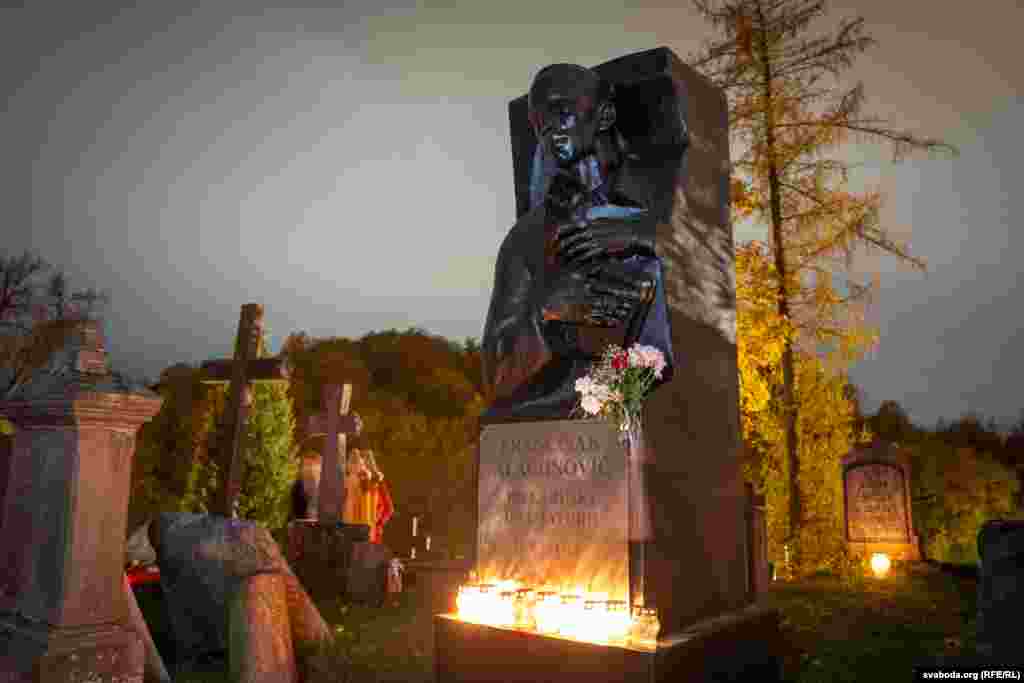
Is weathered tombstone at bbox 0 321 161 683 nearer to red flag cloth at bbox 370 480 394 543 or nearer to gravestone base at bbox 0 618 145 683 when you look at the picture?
gravestone base at bbox 0 618 145 683

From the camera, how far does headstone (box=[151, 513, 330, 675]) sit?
20.5 ft

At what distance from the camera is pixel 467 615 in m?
4.15

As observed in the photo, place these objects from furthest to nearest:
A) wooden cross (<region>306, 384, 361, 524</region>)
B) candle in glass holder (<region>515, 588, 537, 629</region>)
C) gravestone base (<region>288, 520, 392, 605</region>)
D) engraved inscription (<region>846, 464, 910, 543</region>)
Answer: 1. wooden cross (<region>306, 384, 361, 524</region>)
2. engraved inscription (<region>846, 464, 910, 543</region>)
3. gravestone base (<region>288, 520, 392, 605</region>)
4. candle in glass holder (<region>515, 588, 537, 629</region>)

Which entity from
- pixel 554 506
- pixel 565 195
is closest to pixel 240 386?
pixel 565 195

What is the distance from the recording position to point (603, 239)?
417cm

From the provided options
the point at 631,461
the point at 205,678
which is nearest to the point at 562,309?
the point at 631,461

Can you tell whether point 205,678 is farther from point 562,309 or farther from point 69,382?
point 562,309

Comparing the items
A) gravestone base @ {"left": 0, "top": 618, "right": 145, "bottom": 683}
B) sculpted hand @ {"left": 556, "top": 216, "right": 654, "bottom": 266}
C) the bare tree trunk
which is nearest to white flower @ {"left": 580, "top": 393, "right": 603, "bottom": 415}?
sculpted hand @ {"left": 556, "top": 216, "right": 654, "bottom": 266}

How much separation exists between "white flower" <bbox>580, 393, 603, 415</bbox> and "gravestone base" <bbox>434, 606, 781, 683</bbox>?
1.14m

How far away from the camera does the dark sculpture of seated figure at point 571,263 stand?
4.10 meters

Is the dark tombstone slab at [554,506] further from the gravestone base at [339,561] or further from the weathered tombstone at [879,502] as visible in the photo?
the weathered tombstone at [879,502]

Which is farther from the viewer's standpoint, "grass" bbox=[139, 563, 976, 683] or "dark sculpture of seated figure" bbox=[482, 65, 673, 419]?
"grass" bbox=[139, 563, 976, 683]

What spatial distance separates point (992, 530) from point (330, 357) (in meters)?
28.1

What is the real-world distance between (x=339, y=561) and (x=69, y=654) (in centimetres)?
536
